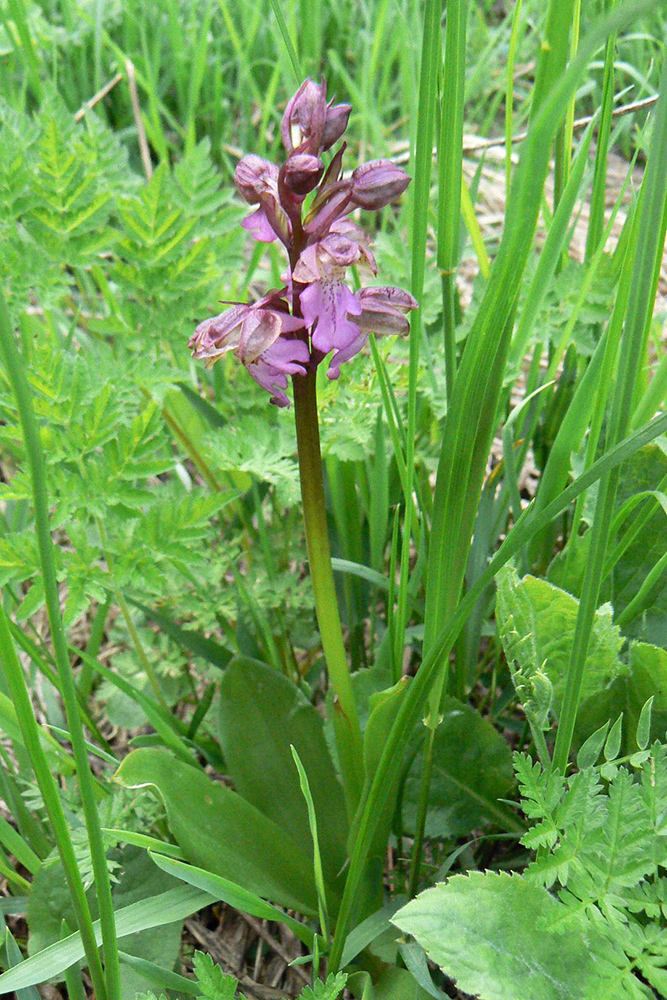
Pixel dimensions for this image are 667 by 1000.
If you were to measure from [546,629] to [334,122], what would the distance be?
2.04 ft

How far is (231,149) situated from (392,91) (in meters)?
0.84

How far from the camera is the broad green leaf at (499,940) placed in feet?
2.71

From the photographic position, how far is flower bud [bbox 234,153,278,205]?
33.2 inches

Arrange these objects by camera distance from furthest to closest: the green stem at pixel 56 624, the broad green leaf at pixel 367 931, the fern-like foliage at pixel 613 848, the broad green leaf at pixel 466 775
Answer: the broad green leaf at pixel 466 775
the broad green leaf at pixel 367 931
the fern-like foliage at pixel 613 848
the green stem at pixel 56 624

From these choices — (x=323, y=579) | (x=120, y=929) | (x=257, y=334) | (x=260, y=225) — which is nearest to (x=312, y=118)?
(x=260, y=225)

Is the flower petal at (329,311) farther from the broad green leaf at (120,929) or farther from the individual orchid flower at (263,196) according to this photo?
the broad green leaf at (120,929)

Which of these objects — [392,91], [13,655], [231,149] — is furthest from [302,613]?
[392,91]

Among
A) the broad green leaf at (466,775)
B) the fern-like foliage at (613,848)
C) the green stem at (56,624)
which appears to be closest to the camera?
the green stem at (56,624)

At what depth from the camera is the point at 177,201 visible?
1.50 m

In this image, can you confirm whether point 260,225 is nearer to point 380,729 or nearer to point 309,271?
point 309,271

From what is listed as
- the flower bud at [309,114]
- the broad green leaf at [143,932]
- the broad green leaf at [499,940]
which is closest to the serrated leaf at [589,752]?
the broad green leaf at [499,940]

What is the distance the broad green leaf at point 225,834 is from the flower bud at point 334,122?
70 cm

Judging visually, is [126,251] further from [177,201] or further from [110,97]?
[110,97]

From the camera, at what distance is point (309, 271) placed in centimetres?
81
